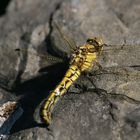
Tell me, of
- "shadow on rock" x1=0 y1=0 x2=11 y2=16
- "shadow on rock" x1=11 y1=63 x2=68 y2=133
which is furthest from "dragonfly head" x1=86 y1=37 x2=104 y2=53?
"shadow on rock" x1=0 y1=0 x2=11 y2=16

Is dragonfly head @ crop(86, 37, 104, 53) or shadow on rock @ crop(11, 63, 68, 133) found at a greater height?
A: dragonfly head @ crop(86, 37, 104, 53)

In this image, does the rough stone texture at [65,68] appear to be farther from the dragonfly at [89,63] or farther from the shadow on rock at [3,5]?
the shadow on rock at [3,5]

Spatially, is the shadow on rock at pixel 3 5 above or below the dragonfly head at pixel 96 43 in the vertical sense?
above

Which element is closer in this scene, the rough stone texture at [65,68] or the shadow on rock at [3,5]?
the rough stone texture at [65,68]

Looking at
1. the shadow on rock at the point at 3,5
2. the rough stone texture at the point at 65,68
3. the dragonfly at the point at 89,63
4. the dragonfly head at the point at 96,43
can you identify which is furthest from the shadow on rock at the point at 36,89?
the shadow on rock at the point at 3,5

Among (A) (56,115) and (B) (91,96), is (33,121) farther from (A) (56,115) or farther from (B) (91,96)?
(B) (91,96)

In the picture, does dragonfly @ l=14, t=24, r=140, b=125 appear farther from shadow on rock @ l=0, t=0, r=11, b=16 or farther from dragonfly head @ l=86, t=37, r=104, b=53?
shadow on rock @ l=0, t=0, r=11, b=16

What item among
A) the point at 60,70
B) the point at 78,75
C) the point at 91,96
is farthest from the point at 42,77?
the point at 91,96
